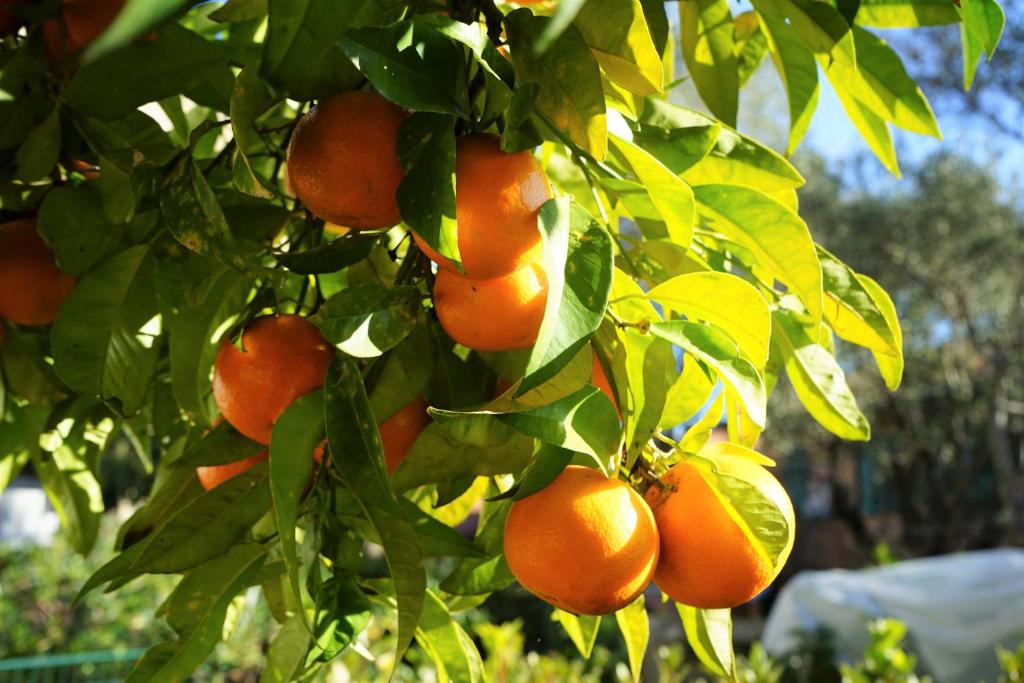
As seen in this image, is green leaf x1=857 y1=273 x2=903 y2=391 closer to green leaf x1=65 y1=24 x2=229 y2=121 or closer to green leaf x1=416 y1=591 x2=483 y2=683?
green leaf x1=416 y1=591 x2=483 y2=683

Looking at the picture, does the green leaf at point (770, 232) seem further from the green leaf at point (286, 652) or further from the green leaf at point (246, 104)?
the green leaf at point (286, 652)

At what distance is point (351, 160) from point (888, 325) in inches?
15.3

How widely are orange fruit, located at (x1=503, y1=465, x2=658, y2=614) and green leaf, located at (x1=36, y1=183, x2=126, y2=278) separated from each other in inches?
13.3

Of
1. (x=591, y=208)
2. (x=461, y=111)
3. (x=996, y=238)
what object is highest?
(x=461, y=111)

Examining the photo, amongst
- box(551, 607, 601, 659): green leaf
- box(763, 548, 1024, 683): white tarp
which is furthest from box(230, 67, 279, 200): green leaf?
box(763, 548, 1024, 683): white tarp

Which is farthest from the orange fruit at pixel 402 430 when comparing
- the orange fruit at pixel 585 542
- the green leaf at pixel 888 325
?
the green leaf at pixel 888 325

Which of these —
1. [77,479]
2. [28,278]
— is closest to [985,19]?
[28,278]

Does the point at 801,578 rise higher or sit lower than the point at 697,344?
lower

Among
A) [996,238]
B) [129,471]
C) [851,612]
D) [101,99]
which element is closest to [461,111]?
[101,99]

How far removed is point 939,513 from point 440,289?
11.9 metres

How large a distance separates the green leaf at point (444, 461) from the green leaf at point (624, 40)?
216 millimetres

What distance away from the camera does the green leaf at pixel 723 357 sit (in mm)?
483

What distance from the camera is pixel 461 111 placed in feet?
1.53

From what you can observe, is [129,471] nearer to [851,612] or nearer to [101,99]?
[851,612]
